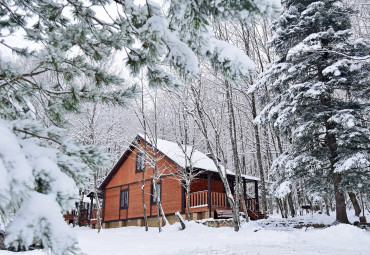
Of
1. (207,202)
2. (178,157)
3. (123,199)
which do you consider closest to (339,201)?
(207,202)

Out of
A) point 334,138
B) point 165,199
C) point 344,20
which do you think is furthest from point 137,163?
point 344,20

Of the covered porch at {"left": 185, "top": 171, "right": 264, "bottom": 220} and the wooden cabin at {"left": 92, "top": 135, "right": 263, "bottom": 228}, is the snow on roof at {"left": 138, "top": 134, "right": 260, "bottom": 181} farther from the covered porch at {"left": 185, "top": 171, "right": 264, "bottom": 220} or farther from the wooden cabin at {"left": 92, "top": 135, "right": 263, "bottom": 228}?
the covered porch at {"left": 185, "top": 171, "right": 264, "bottom": 220}

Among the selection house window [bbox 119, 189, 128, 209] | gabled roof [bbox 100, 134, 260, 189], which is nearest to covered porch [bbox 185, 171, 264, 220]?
gabled roof [bbox 100, 134, 260, 189]

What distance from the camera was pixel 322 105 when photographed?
11484 mm

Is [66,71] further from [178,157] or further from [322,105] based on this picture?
[178,157]

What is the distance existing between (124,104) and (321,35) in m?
11.0

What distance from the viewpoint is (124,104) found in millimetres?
3396

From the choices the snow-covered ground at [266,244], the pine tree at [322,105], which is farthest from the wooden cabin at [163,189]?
the pine tree at [322,105]

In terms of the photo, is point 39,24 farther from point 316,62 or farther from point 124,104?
point 316,62

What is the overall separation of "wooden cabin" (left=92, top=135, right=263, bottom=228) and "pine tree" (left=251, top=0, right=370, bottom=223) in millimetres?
5678

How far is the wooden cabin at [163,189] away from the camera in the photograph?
55.5 feet

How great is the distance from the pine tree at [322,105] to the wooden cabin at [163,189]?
5.68 m

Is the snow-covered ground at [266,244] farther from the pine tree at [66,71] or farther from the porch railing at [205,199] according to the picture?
the porch railing at [205,199]

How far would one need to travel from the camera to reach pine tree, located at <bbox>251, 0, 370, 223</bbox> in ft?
34.3
